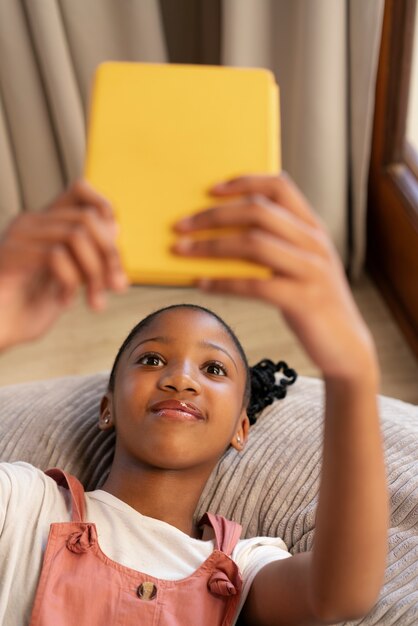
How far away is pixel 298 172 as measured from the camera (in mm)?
2434

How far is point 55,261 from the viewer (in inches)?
32.7

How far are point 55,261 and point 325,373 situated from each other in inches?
10.3

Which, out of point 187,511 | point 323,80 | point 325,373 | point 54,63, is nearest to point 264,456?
point 187,511

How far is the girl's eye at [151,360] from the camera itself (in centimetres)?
145

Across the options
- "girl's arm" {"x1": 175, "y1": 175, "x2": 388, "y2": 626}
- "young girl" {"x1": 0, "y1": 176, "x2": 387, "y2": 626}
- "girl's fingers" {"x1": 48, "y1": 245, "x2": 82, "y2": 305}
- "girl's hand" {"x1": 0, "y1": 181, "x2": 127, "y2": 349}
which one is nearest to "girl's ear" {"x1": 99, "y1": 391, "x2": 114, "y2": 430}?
"young girl" {"x1": 0, "y1": 176, "x2": 387, "y2": 626}

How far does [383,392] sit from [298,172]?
22.7 inches

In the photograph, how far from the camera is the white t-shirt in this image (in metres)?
1.29

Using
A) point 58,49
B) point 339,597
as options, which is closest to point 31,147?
point 58,49

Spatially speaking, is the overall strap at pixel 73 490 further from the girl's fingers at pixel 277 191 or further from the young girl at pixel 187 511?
the girl's fingers at pixel 277 191

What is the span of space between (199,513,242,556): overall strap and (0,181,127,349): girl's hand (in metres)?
0.54

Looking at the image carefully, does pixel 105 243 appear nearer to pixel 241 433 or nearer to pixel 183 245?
pixel 183 245

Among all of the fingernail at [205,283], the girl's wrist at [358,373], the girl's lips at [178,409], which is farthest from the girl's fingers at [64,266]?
the girl's lips at [178,409]

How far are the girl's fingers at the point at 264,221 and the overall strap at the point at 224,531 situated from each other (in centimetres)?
64

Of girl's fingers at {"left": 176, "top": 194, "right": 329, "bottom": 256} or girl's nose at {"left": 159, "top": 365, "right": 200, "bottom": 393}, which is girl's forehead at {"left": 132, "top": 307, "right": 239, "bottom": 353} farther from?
girl's fingers at {"left": 176, "top": 194, "right": 329, "bottom": 256}
